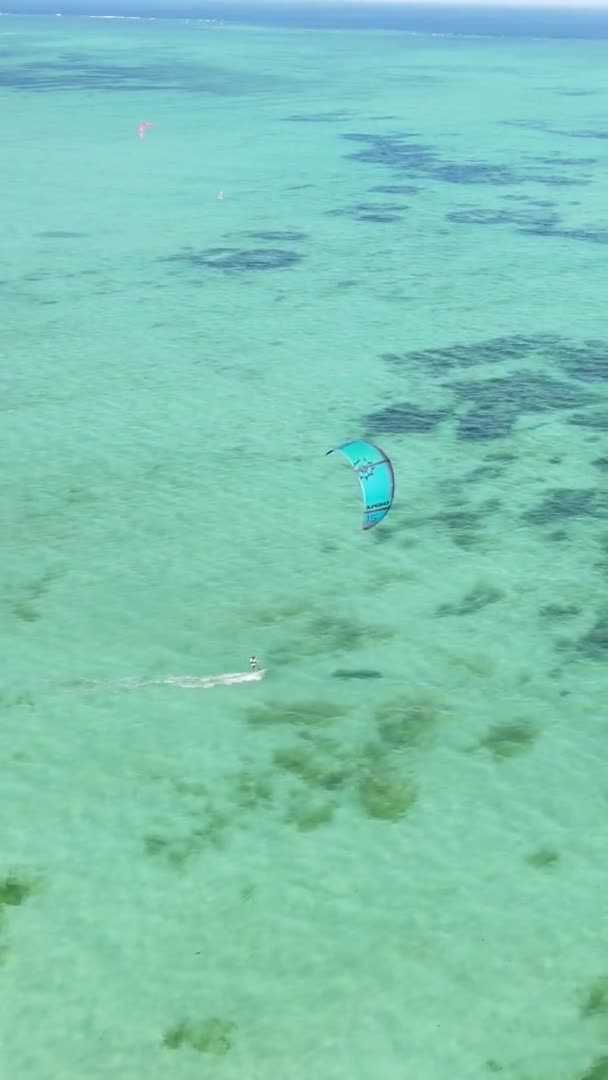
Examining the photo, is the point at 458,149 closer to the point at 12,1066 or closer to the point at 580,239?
the point at 580,239

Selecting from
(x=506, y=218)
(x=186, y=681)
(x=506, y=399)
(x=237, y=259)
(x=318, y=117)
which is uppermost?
(x=318, y=117)

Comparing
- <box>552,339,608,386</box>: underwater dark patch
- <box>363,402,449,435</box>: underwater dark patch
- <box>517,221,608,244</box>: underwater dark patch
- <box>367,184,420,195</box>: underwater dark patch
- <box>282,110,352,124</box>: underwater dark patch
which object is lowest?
<box>363,402,449,435</box>: underwater dark patch

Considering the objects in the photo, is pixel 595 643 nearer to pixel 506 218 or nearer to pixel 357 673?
pixel 357 673

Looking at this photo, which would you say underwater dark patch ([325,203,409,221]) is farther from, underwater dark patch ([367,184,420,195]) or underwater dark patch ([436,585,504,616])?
underwater dark patch ([436,585,504,616])

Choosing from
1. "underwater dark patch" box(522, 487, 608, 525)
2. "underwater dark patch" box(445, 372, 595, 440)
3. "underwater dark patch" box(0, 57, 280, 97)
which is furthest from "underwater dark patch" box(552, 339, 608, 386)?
"underwater dark patch" box(0, 57, 280, 97)

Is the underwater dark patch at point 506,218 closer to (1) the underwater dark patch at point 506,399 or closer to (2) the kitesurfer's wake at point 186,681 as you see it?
(1) the underwater dark patch at point 506,399

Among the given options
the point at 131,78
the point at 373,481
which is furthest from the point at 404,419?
the point at 131,78
